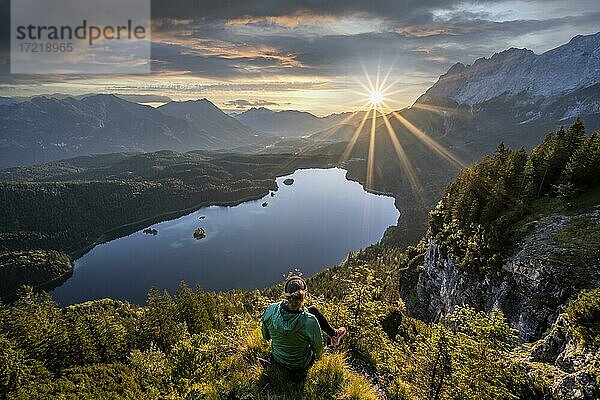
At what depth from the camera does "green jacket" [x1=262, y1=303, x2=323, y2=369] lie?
20.9 ft

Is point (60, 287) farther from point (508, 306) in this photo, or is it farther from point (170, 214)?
point (508, 306)

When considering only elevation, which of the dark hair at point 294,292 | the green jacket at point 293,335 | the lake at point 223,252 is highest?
the dark hair at point 294,292

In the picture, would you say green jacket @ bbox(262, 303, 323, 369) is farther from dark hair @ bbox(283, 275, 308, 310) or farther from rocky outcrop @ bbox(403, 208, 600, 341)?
rocky outcrop @ bbox(403, 208, 600, 341)

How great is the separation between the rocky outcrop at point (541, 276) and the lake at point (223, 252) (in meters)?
85.9

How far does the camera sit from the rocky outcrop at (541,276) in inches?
814

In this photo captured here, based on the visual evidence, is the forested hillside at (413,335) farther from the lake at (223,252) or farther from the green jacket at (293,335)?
the lake at (223,252)

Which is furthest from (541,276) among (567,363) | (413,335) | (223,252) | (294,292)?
(223,252)

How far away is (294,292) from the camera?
615cm

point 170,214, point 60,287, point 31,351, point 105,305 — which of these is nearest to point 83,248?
point 60,287

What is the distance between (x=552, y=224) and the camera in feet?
84.7

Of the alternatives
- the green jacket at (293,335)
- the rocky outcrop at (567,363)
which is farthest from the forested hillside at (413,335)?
the green jacket at (293,335)

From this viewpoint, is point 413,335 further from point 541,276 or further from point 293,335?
point 541,276

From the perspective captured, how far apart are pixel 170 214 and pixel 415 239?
14114cm

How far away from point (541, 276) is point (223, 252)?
12088 centimetres
